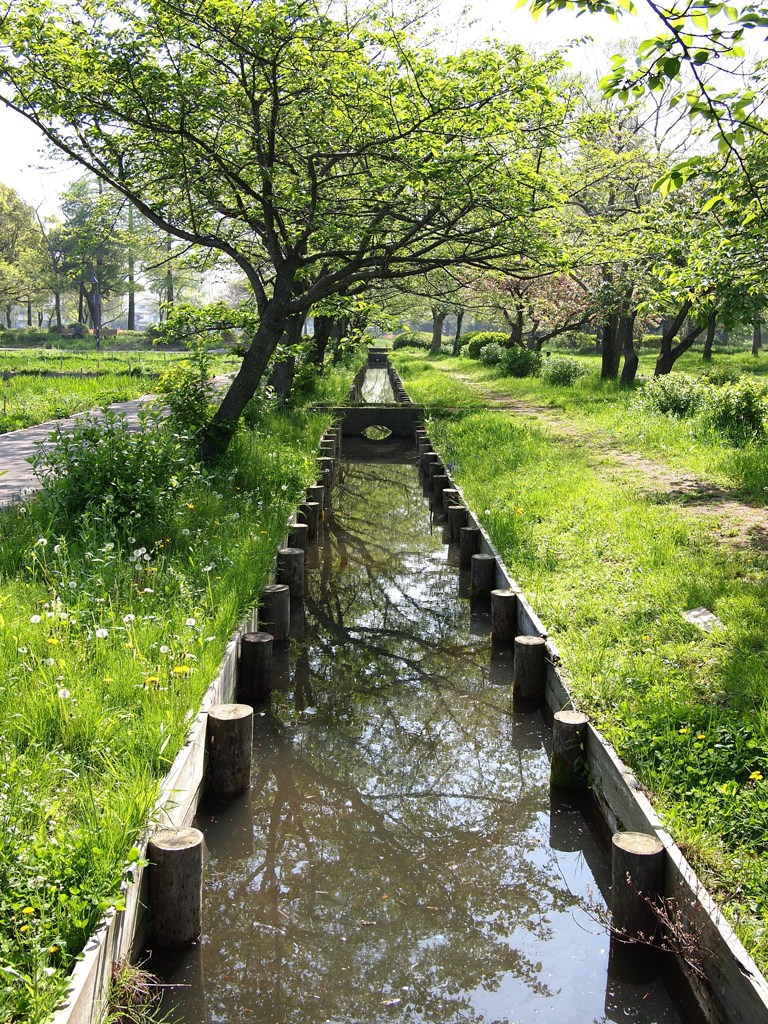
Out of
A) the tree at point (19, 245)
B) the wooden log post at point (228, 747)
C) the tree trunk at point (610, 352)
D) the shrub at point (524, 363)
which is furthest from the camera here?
the tree at point (19, 245)

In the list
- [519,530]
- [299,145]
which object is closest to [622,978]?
[519,530]

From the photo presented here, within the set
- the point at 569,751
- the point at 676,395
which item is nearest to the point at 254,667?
the point at 569,751

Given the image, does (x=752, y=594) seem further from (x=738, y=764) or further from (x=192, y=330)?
(x=192, y=330)

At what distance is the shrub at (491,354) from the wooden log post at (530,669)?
29.3 metres

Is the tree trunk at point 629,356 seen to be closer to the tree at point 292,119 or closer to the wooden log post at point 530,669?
the tree at point 292,119

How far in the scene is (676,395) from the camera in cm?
1600

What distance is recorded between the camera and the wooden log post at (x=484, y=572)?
866 cm

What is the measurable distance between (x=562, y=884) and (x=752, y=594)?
304 centimetres

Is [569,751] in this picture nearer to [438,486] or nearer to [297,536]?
[297,536]

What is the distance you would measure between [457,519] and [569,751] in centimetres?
612

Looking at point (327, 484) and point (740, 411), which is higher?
point (740, 411)

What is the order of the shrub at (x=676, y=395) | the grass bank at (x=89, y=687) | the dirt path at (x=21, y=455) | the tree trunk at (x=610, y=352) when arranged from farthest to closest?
the tree trunk at (x=610, y=352) < the shrub at (x=676, y=395) < the dirt path at (x=21, y=455) < the grass bank at (x=89, y=687)

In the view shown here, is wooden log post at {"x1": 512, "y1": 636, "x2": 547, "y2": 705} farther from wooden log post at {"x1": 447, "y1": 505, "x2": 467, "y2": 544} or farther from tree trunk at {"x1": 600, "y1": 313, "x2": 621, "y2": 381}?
tree trunk at {"x1": 600, "y1": 313, "x2": 621, "y2": 381}

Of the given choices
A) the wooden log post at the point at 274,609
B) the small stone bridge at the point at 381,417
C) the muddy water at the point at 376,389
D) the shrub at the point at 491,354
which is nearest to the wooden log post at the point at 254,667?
the wooden log post at the point at 274,609
